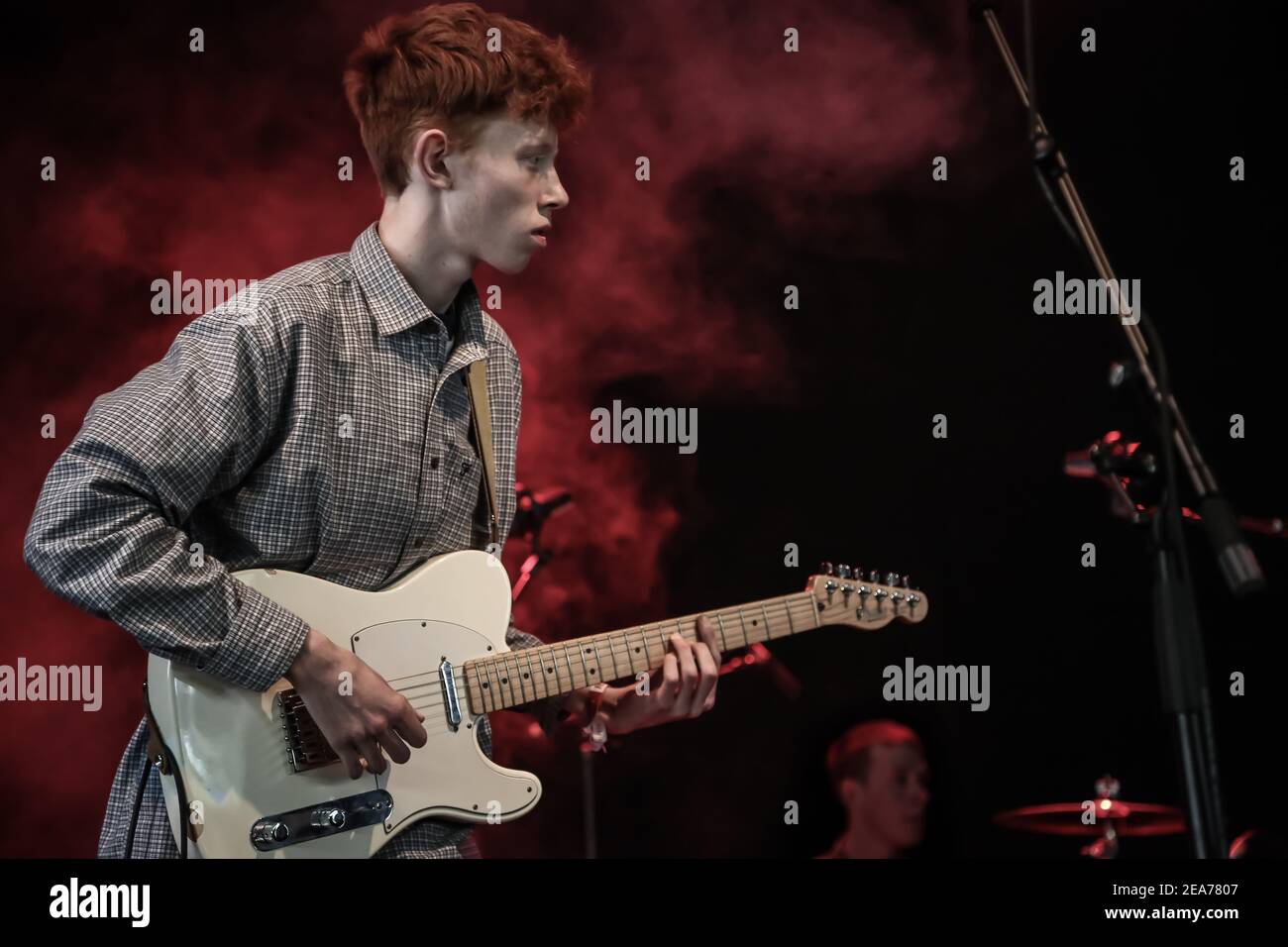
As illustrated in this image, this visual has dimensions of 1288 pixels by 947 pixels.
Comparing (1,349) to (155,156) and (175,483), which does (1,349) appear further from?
(175,483)

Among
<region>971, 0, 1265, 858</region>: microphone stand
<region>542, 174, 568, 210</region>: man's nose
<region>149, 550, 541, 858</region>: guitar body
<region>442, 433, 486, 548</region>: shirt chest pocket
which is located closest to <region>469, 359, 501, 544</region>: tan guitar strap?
<region>442, 433, 486, 548</region>: shirt chest pocket

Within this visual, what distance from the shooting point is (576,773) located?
398 centimetres

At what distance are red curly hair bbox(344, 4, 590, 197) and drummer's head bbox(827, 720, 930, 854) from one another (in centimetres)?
230

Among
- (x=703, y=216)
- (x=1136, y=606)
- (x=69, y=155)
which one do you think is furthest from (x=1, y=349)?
(x=1136, y=606)

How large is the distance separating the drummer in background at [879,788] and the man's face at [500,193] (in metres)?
2.20

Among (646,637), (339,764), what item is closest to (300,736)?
(339,764)

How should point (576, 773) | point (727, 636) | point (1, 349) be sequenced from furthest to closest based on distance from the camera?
point (576, 773) → point (1, 349) → point (727, 636)

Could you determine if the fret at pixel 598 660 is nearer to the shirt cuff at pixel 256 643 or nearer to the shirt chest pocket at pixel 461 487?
the shirt chest pocket at pixel 461 487

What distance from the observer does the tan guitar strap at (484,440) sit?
94.1 inches

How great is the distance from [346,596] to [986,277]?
2488 millimetres

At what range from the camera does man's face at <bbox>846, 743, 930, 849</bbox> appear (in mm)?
3812

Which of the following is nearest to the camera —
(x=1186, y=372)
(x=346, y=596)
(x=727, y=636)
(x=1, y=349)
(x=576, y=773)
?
(x=346, y=596)

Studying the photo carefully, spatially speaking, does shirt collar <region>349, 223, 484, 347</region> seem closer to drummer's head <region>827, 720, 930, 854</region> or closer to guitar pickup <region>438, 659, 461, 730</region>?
guitar pickup <region>438, 659, 461, 730</region>

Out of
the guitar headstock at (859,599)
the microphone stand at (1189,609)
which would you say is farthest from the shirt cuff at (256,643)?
the microphone stand at (1189,609)
